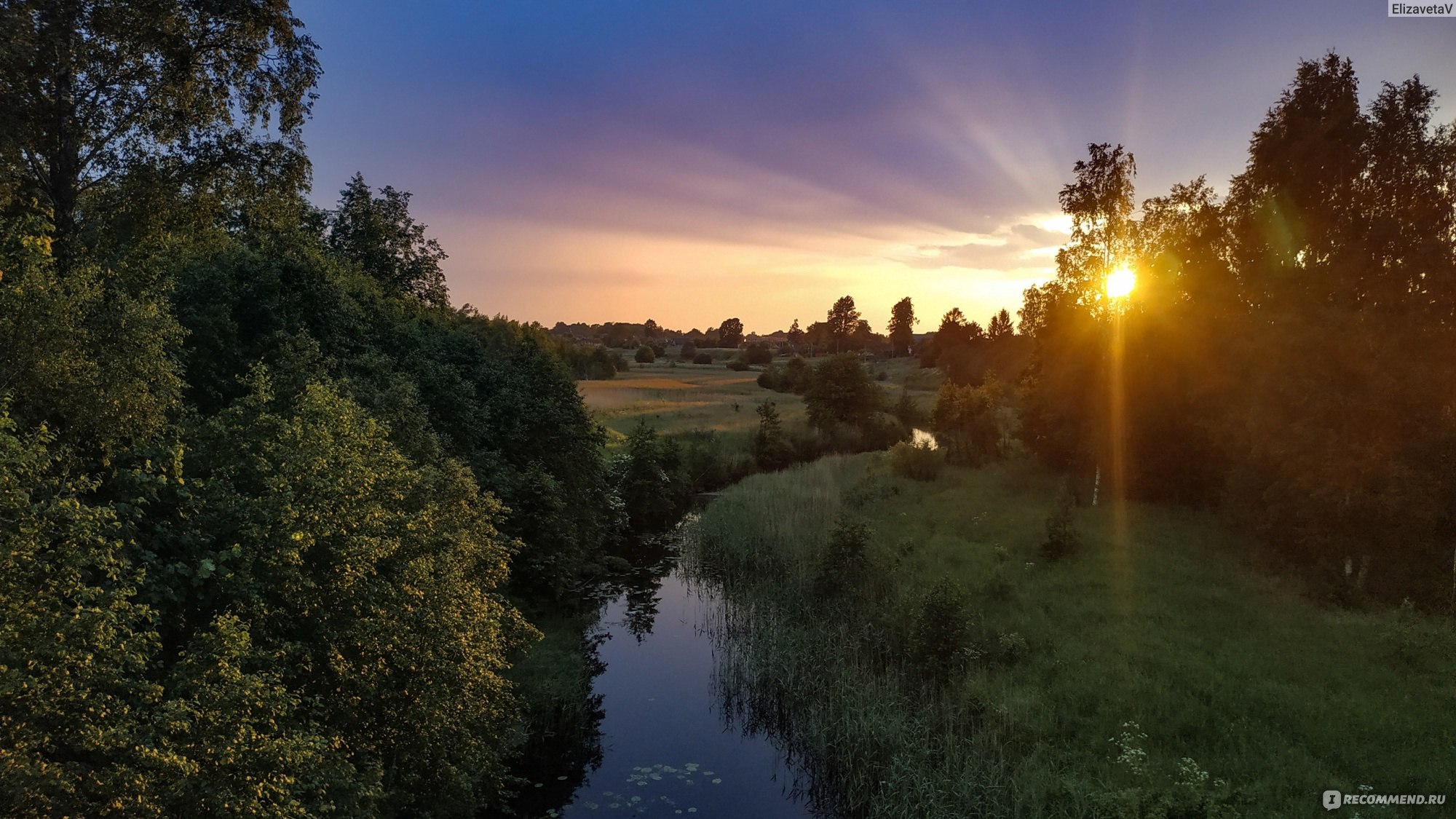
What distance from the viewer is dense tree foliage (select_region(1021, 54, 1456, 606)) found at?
19797mm

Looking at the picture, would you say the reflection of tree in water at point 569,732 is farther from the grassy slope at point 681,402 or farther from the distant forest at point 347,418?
the grassy slope at point 681,402

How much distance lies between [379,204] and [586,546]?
744 inches

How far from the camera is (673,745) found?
17.1 m

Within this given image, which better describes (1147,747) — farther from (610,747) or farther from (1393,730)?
(610,747)

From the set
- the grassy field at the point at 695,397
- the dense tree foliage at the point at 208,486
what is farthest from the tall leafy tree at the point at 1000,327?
the dense tree foliage at the point at 208,486

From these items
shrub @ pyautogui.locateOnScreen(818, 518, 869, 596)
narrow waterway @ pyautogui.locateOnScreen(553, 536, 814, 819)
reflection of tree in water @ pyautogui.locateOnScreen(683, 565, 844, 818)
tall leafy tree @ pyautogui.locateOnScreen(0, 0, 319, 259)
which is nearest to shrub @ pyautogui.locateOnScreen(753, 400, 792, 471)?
reflection of tree in water @ pyautogui.locateOnScreen(683, 565, 844, 818)

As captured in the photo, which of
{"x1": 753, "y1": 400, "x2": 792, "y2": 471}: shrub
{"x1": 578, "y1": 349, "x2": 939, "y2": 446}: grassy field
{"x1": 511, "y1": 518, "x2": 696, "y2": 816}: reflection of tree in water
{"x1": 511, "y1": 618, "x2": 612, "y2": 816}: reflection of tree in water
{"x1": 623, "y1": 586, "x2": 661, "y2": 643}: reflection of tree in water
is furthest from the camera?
{"x1": 578, "y1": 349, "x2": 939, "y2": 446}: grassy field

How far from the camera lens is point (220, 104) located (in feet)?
57.1

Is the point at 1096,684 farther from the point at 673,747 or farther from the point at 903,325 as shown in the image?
the point at 903,325

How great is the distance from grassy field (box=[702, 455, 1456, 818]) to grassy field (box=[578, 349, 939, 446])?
17978mm

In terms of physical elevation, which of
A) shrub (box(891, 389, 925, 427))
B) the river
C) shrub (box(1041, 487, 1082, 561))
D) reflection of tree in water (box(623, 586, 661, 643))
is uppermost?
shrub (box(891, 389, 925, 427))

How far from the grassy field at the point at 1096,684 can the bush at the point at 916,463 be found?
44.5 ft

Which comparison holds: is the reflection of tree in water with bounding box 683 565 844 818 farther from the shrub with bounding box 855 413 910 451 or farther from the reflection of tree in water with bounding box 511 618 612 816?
the shrub with bounding box 855 413 910 451

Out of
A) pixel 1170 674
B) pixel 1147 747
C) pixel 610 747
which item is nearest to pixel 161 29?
pixel 610 747
